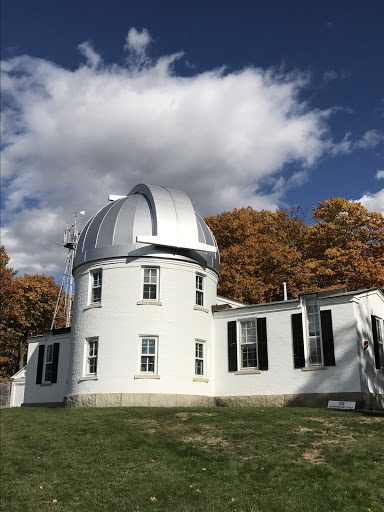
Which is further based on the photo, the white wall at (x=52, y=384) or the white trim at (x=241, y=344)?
the white wall at (x=52, y=384)

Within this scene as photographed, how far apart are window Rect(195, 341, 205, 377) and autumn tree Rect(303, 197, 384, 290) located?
1306cm

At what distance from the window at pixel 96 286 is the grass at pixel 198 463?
22.5 ft

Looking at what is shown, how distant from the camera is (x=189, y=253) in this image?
24.2 meters

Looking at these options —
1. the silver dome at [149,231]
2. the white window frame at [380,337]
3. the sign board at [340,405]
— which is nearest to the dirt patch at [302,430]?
the sign board at [340,405]

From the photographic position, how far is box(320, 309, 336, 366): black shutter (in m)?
20.7

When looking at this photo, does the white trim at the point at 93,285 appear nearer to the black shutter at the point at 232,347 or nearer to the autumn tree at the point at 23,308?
the black shutter at the point at 232,347

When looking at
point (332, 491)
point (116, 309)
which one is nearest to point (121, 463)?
point (332, 491)

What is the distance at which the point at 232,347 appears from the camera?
77.9 feet

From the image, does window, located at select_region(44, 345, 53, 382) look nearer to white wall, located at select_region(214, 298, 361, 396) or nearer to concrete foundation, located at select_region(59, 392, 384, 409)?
concrete foundation, located at select_region(59, 392, 384, 409)

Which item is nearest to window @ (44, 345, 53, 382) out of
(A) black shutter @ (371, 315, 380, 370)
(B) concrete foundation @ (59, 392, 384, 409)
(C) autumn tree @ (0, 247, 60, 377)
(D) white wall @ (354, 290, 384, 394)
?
(B) concrete foundation @ (59, 392, 384, 409)

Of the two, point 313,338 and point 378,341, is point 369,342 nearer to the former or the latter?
point 378,341

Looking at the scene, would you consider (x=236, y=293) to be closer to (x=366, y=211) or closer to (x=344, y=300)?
(x=366, y=211)

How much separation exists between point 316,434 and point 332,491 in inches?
159

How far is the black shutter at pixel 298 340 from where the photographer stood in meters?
21.6
